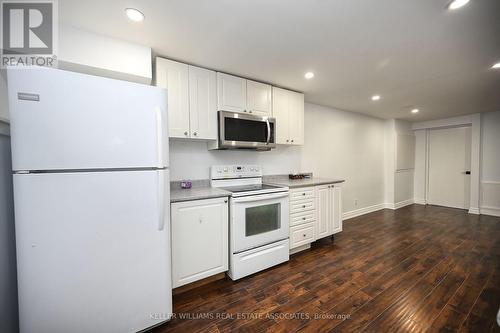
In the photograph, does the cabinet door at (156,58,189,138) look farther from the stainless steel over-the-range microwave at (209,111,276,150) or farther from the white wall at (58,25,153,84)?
the stainless steel over-the-range microwave at (209,111,276,150)

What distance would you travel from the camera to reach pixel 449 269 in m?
2.31

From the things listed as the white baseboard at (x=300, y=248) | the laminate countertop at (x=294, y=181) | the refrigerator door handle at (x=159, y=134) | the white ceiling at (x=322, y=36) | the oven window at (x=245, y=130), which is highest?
the white ceiling at (x=322, y=36)

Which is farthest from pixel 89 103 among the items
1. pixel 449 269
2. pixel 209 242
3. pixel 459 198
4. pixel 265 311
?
pixel 459 198

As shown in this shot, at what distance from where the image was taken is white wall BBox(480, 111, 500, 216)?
4.43 meters

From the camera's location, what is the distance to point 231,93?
2.47 m

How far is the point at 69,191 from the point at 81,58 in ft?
3.75

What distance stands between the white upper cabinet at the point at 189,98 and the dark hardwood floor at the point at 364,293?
1669mm

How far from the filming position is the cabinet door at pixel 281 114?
287 cm

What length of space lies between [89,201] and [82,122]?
0.50m

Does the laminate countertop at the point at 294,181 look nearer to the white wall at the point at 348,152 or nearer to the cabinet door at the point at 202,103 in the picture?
the white wall at the point at 348,152

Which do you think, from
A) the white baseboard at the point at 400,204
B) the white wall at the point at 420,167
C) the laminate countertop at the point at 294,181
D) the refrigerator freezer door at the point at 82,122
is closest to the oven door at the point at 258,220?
the laminate countertop at the point at 294,181

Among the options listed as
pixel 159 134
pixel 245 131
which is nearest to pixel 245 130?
pixel 245 131

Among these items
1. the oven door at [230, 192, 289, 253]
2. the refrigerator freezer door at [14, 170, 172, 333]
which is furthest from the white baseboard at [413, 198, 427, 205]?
the refrigerator freezer door at [14, 170, 172, 333]

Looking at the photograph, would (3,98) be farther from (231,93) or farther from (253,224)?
(253,224)
